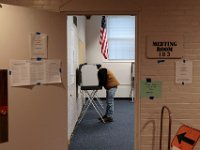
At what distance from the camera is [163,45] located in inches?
122

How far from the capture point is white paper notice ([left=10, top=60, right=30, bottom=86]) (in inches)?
110

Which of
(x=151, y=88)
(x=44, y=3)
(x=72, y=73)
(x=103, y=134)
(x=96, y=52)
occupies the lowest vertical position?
(x=103, y=134)

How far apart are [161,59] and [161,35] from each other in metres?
0.27

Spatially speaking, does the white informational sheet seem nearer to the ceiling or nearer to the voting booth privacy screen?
the ceiling

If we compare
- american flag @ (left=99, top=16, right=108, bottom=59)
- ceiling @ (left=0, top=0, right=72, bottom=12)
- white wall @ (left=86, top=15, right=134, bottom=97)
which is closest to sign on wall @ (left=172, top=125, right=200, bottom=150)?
ceiling @ (left=0, top=0, right=72, bottom=12)

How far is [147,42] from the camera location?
3.10m

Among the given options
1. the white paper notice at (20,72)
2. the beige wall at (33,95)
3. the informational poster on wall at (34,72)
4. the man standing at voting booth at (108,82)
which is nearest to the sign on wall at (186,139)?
the beige wall at (33,95)

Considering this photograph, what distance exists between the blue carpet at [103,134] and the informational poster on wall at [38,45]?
1.92 m

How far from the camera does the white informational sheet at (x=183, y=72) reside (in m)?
3.12

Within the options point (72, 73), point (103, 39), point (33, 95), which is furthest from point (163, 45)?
point (103, 39)

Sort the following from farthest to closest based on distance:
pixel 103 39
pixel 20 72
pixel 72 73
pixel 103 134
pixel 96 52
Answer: pixel 96 52 < pixel 103 39 < pixel 103 134 < pixel 72 73 < pixel 20 72

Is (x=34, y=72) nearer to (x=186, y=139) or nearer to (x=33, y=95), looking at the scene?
(x=33, y=95)

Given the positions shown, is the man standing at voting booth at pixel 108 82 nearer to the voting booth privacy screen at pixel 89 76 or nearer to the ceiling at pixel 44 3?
the voting booth privacy screen at pixel 89 76

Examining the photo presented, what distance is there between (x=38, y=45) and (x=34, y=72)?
0.29 meters
